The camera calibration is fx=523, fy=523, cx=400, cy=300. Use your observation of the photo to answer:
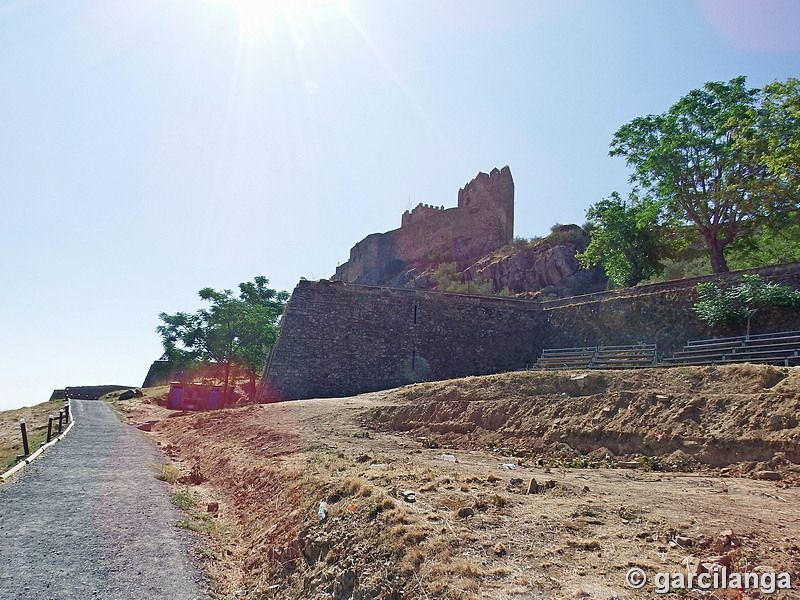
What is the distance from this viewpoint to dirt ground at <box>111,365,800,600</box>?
389 cm

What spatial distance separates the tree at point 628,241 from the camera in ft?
80.3

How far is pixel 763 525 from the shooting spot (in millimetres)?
4289

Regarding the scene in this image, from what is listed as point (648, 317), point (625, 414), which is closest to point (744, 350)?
point (648, 317)

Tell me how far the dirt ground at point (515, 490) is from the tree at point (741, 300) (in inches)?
321

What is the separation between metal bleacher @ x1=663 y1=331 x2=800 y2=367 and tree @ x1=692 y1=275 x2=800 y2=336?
70 cm

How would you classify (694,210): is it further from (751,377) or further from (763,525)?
(763,525)

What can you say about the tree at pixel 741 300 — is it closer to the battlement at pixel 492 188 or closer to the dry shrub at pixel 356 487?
the dry shrub at pixel 356 487

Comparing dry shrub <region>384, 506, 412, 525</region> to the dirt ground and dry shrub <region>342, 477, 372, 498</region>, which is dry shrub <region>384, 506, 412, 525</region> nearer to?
the dirt ground

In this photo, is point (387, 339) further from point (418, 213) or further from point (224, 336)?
point (418, 213)

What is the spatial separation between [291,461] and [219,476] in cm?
221

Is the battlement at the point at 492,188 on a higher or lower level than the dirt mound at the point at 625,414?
higher

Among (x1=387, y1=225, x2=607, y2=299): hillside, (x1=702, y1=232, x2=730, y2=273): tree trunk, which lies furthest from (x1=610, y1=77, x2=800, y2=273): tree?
(x1=387, y1=225, x2=607, y2=299): hillside

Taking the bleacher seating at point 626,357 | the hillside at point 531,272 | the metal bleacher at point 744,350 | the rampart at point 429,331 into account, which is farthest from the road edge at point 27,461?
the hillside at point 531,272

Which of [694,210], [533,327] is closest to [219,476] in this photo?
[533,327]
